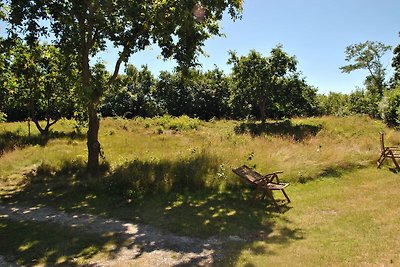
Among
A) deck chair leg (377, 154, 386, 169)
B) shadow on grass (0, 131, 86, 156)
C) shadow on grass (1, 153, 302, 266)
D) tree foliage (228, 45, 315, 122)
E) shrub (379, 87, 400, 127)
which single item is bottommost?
shadow on grass (1, 153, 302, 266)

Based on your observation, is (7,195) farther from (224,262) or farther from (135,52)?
(224,262)

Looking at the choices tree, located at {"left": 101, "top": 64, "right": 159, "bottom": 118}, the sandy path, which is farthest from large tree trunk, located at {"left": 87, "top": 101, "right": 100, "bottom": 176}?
tree, located at {"left": 101, "top": 64, "right": 159, "bottom": 118}

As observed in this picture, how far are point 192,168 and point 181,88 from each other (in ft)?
120

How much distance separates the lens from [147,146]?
18906 millimetres

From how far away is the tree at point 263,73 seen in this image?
102 feet

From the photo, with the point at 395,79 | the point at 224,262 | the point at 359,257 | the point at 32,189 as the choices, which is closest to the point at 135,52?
the point at 32,189

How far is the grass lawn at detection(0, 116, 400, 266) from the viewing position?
7.92 m

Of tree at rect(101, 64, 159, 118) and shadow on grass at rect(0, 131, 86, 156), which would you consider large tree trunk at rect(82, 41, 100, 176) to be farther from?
tree at rect(101, 64, 159, 118)

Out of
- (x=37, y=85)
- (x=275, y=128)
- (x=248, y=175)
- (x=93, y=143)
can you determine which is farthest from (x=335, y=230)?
(x=275, y=128)

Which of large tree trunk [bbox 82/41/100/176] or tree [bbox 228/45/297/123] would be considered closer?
large tree trunk [bbox 82/41/100/176]

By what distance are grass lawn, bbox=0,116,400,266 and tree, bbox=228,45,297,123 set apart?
39.8ft

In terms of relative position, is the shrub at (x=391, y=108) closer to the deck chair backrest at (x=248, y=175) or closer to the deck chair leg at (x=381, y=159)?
the deck chair leg at (x=381, y=159)

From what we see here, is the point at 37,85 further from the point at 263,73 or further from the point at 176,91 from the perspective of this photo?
the point at 176,91

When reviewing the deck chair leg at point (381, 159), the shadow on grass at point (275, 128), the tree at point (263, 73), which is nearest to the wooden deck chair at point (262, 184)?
the deck chair leg at point (381, 159)
